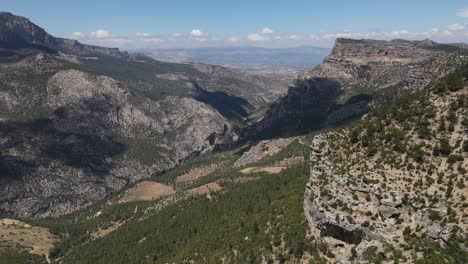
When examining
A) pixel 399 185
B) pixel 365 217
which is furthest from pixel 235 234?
pixel 399 185

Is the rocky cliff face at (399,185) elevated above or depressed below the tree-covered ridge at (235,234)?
above

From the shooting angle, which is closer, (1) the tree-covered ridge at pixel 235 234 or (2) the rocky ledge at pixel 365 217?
(2) the rocky ledge at pixel 365 217

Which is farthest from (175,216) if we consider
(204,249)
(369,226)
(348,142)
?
(369,226)

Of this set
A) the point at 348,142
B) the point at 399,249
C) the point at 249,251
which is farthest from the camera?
the point at 249,251

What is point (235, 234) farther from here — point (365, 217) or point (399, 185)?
point (399, 185)

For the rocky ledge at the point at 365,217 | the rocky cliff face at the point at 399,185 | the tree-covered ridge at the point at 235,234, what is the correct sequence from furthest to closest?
the tree-covered ridge at the point at 235,234, the rocky ledge at the point at 365,217, the rocky cliff face at the point at 399,185

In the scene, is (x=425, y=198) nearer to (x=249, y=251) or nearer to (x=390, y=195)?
(x=390, y=195)

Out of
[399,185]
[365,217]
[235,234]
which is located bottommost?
[235,234]

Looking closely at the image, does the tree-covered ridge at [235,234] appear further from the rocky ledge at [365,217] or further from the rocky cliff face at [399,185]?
the rocky cliff face at [399,185]

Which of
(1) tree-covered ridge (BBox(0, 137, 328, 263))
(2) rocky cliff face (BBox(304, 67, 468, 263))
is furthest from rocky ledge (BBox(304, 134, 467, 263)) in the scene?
(1) tree-covered ridge (BBox(0, 137, 328, 263))

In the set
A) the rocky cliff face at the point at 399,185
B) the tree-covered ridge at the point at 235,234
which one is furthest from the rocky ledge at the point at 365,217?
the tree-covered ridge at the point at 235,234

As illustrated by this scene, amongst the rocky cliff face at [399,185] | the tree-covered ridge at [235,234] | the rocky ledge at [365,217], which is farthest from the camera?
the tree-covered ridge at [235,234]
